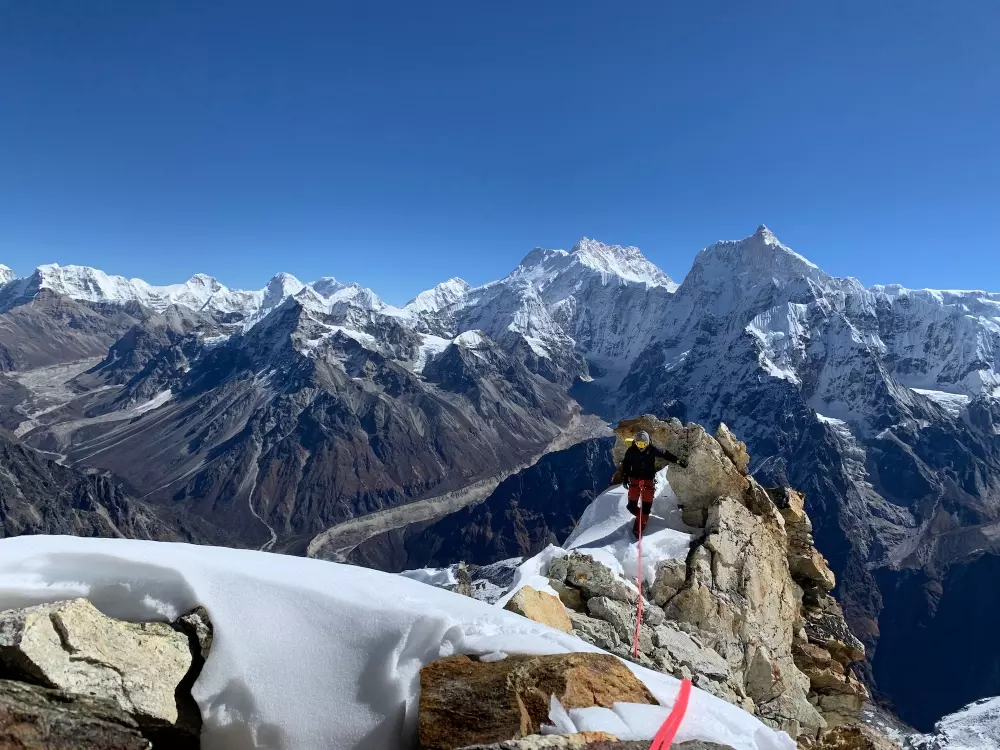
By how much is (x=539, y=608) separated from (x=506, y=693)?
6902mm

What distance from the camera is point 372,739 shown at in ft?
25.6

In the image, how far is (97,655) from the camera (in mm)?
7414

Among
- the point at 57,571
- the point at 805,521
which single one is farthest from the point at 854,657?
the point at 57,571

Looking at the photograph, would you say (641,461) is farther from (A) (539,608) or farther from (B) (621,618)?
(A) (539,608)

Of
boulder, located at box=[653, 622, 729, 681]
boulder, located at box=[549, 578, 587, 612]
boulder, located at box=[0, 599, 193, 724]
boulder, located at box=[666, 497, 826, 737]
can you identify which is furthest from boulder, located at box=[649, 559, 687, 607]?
boulder, located at box=[0, 599, 193, 724]

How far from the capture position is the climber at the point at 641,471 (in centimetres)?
2100

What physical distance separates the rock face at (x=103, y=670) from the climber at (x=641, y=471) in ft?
51.4

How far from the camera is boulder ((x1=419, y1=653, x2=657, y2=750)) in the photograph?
7453mm

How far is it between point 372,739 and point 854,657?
2368 cm

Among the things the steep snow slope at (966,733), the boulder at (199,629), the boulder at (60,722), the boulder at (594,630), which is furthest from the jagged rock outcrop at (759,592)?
the steep snow slope at (966,733)

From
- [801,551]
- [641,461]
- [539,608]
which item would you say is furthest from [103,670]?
[801,551]

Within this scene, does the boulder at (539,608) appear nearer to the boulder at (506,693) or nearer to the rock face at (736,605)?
the rock face at (736,605)

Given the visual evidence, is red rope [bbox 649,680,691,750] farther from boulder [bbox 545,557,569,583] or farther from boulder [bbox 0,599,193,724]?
boulder [bbox 545,557,569,583]

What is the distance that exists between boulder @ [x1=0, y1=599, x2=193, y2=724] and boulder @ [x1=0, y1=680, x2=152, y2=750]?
17cm
